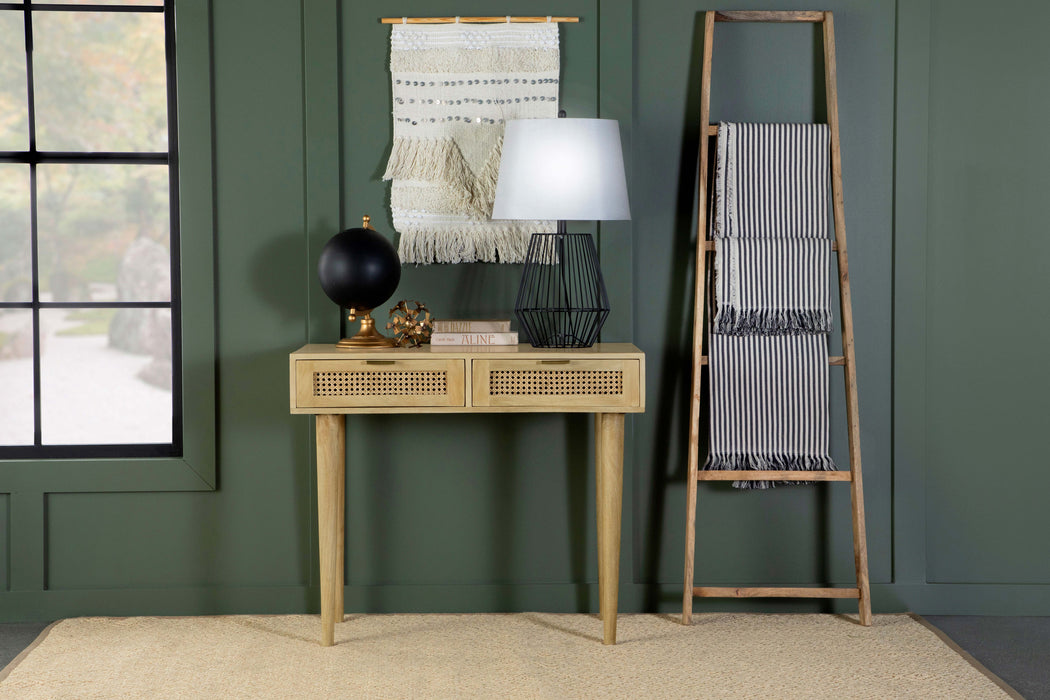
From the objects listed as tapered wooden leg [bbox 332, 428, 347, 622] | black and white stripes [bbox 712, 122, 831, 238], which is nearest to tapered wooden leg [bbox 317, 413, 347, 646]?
tapered wooden leg [bbox 332, 428, 347, 622]

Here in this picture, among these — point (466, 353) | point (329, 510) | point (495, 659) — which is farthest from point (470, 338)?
point (495, 659)

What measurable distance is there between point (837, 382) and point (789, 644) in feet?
2.92

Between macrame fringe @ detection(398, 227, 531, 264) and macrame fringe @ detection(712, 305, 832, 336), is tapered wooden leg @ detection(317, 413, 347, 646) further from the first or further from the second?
macrame fringe @ detection(712, 305, 832, 336)

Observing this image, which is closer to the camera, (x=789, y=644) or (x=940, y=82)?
(x=789, y=644)

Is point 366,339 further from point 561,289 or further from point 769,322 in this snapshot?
point 769,322

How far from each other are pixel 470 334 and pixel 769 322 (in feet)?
3.22

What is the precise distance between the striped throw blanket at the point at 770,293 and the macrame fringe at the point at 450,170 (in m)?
0.75

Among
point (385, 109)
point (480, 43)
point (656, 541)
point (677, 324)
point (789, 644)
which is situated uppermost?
point (480, 43)

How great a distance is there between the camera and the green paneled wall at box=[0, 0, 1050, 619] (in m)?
2.94

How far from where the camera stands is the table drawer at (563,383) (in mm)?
2586

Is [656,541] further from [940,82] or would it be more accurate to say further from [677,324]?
[940,82]

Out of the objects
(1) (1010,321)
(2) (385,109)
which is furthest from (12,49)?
(1) (1010,321)

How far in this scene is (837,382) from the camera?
3033mm

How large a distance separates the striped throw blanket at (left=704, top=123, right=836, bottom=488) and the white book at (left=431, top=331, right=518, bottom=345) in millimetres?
712
